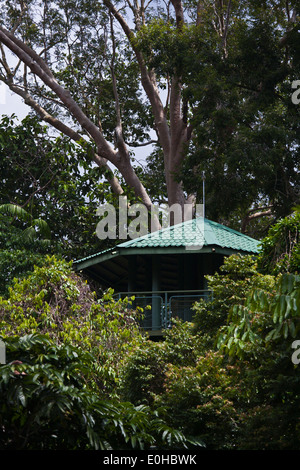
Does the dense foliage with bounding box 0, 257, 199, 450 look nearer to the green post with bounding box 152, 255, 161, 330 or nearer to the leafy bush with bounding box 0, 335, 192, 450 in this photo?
the leafy bush with bounding box 0, 335, 192, 450

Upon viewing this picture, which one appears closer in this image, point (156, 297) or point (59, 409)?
point (59, 409)

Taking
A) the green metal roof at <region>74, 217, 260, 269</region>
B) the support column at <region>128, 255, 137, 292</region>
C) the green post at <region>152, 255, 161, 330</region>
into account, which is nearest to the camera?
the green post at <region>152, 255, 161, 330</region>

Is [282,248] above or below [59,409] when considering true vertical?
above

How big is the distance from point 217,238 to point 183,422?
838cm

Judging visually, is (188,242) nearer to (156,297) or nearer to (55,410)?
(156,297)

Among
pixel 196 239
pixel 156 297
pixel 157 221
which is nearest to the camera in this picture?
pixel 156 297

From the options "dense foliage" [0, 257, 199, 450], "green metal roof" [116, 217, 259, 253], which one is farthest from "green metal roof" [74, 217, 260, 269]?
"dense foliage" [0, 257, 199, 450]

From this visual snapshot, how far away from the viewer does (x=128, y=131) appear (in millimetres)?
28531

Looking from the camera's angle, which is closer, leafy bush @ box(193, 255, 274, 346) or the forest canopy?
the forest canopy


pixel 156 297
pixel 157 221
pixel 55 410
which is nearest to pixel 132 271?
pixel 156 297

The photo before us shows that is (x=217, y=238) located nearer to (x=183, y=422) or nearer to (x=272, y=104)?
(x=272, y=104)

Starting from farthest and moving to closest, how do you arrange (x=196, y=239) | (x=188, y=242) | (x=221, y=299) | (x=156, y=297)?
(x=196, y=239) → (x=188, y=242) → (x=156, y=297) → (x=221, y=299)

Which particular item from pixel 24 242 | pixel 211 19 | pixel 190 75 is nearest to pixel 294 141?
pixel 190 75

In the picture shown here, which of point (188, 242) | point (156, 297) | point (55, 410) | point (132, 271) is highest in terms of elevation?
point (188, 242)
